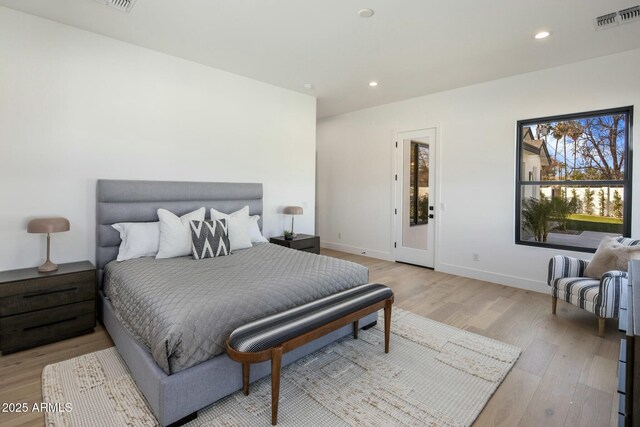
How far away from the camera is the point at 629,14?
2791 millimetres

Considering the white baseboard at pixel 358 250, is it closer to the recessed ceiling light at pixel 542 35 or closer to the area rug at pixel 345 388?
the area rug at pixel 345 388

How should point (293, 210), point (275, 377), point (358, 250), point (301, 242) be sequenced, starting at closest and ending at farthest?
1. point (275, 377)
2. point (301, 242)
3. point (293, 210)
4. point (358, 250)

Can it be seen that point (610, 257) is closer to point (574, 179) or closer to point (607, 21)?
point (574, 179)

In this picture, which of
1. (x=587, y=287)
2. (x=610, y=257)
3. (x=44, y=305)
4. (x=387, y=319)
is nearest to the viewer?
(x=387, y=319)

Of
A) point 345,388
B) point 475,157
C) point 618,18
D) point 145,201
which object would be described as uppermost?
point 618,18

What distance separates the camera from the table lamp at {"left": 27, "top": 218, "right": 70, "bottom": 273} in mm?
2703

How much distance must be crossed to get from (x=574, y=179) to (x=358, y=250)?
3.58 meters

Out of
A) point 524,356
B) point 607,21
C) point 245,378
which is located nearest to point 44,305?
point 245,378

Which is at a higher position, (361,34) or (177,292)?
(361,34)

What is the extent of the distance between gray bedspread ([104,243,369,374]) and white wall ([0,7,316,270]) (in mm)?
821

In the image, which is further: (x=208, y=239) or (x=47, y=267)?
(x=208, y=239)

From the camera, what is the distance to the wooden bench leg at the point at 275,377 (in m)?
1.78

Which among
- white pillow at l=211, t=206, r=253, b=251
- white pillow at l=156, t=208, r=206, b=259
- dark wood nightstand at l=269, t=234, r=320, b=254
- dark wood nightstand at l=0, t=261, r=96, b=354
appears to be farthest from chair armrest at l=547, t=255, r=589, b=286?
dark wood nightstand at l=0, t=261, r=96, b=354

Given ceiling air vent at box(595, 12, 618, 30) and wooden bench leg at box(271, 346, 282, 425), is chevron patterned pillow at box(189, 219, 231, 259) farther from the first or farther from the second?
ceiling air vent at box(595, 12, 618, 30)
